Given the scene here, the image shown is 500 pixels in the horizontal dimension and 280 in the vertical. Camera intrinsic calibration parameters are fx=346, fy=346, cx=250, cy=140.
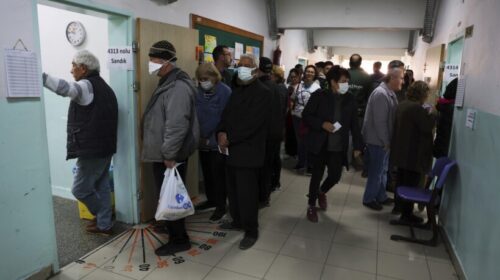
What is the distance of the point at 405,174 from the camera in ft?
10.2

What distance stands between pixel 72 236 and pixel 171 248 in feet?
2.93

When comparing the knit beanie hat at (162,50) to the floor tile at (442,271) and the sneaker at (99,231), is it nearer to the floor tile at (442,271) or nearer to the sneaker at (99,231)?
the sneaker at (99,231)

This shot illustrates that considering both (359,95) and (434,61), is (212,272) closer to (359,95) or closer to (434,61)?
(359,95)

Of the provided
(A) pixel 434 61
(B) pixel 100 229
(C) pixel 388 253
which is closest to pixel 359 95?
(A) pixel 434 61

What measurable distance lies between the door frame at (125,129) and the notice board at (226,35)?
1.01 m

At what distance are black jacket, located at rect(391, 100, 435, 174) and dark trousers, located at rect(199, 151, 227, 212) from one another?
1.56 m

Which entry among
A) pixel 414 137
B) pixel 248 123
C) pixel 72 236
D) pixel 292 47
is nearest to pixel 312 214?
pixel 414 137

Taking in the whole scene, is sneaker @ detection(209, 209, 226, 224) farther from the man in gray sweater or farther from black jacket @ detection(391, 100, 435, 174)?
black jacket @ detection(391, 100, 435, 174)

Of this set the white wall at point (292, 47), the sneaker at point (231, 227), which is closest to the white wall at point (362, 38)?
the white wall at point (292, 47)

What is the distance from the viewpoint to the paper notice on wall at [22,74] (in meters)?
1.86

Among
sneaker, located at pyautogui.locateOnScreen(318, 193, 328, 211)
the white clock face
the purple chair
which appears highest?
the white clock face

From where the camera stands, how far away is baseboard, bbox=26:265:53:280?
2121 mm

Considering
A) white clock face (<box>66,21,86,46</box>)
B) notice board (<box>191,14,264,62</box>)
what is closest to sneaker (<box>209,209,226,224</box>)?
notice board (<box>191,14,264,62</box>)

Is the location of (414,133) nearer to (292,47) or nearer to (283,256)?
(283,256)
